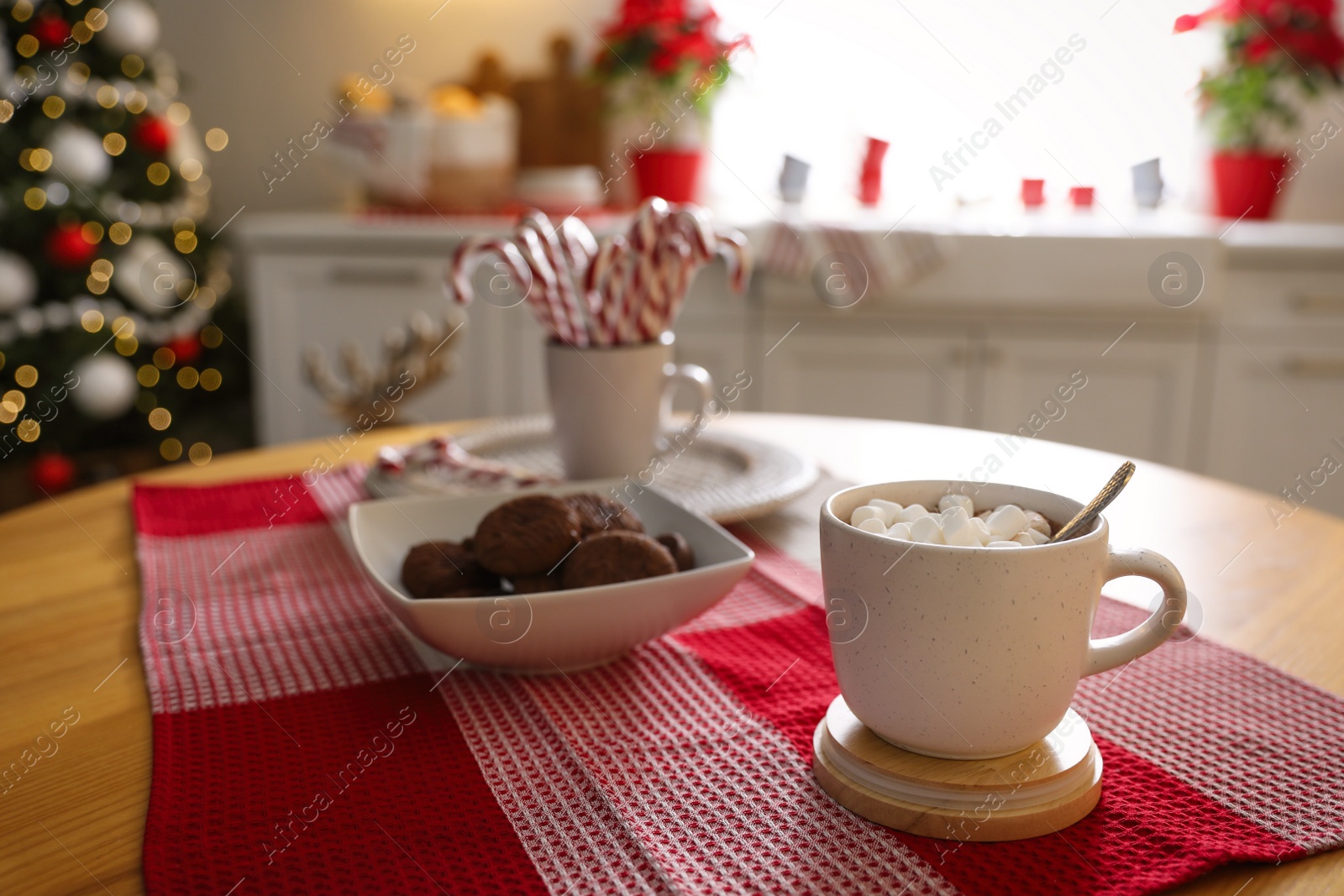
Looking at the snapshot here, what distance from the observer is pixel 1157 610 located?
0.53m

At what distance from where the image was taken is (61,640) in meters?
0.73

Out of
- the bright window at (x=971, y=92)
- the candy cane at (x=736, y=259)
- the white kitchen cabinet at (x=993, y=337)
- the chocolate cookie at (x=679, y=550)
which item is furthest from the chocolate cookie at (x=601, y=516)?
the bright window at (x=971, y=92)

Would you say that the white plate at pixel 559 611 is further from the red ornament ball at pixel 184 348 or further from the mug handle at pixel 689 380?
the red ornament ball at pixel 184 348

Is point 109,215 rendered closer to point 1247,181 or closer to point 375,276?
point 375,276

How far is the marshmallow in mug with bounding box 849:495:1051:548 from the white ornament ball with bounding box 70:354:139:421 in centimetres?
226

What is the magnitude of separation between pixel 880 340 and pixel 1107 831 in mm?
1831

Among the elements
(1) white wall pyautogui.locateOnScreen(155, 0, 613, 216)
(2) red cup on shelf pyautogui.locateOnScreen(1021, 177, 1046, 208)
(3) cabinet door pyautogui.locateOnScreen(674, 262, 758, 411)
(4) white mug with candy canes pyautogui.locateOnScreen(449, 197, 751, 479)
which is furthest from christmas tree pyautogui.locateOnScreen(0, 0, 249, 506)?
(2) red cup on shelf pyautogui.locateOnScreen(1021, 177, 1046, 208)

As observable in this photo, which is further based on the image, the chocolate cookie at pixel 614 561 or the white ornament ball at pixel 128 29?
the white ornament ball at pixel 128 29

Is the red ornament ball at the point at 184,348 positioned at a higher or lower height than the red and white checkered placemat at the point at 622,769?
lower

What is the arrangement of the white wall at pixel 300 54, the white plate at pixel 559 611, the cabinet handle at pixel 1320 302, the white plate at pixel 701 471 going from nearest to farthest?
1. the white plate at pixel 559 611
2. the white plate at pixel 701 471
3. the cabinet handle at pixel 1320 302
4. the white wall at pixel 300 54

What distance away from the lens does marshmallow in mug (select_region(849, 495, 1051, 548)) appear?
1.68 ft

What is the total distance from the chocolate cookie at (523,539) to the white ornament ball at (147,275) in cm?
212

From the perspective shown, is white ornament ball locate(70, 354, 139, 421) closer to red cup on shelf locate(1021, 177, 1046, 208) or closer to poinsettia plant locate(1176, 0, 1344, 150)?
Result: red cup on shelf locate(1021, 177, 1046, 208)

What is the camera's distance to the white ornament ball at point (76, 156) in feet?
7.57
